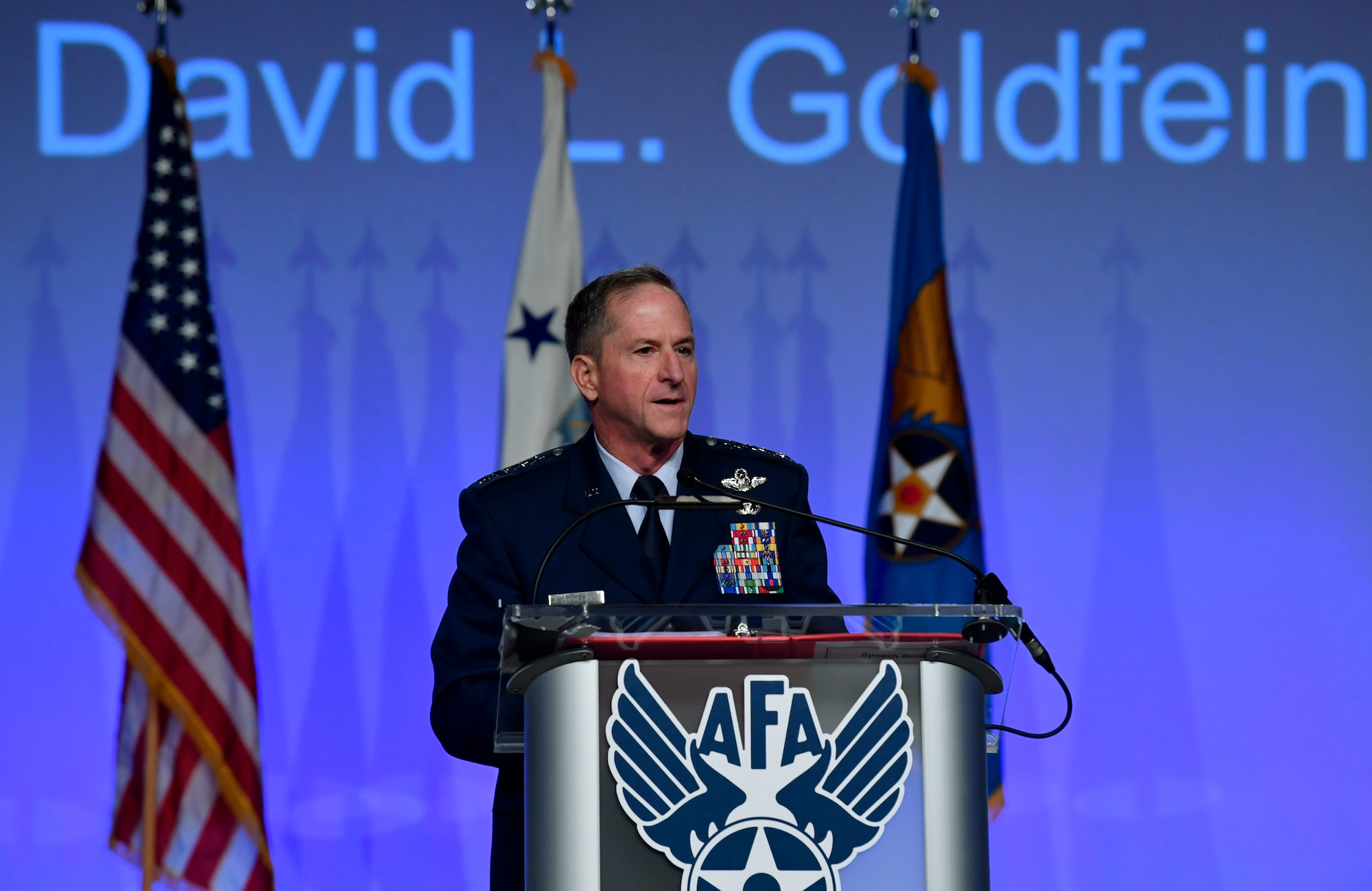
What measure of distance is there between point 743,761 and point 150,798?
8.63ft

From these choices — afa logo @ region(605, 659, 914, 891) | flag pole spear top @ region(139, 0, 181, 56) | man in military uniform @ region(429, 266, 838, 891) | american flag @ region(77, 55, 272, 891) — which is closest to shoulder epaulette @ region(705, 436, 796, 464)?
man in military uniform @ region(429, 266, 838, 891)

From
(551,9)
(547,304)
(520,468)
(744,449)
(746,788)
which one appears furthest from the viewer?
(551,9)

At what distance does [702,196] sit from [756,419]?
68 cm

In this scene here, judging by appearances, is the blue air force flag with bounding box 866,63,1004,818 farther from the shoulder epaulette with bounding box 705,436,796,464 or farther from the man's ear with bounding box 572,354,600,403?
the man's ear with bounding box 572,354,600,403

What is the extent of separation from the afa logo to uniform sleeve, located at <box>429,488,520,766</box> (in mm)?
503

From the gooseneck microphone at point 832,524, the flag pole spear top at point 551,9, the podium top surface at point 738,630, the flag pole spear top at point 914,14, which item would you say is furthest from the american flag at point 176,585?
the podium top surface at point 738,630

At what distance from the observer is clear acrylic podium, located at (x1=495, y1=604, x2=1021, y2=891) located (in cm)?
130

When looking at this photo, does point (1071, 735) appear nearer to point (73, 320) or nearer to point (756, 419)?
point (756, 419)

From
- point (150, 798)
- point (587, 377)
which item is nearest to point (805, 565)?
point (587, 377)

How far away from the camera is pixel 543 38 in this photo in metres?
4.22

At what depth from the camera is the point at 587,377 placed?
7.20ft

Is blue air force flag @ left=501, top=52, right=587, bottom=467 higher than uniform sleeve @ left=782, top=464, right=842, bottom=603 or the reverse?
higher

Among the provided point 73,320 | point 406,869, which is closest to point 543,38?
point 73,320

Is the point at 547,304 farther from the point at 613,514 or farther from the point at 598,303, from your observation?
the point at 613,514
